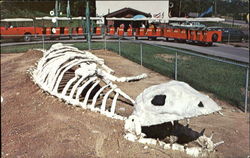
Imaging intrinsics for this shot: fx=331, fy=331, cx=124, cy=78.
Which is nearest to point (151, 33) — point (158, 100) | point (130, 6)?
point (130, 6)

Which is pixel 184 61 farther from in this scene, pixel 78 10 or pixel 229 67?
pixel 78 10

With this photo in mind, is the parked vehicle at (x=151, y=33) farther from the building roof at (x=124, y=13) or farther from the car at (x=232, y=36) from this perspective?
the building roof at (x=124, y=13)

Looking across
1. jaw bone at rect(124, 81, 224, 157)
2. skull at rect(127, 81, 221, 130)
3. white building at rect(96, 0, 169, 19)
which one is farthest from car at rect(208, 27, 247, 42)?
skull at rect(127, 81, 221, 130)

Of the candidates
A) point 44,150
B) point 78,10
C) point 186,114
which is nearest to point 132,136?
point 186,114

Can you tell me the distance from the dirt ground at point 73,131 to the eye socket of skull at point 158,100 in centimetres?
82

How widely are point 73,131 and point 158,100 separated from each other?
8.20ft

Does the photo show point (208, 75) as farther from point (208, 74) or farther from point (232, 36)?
point (232, 36)

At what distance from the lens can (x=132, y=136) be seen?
5.61m

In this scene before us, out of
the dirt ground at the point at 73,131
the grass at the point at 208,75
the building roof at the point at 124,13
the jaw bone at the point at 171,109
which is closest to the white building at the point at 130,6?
the building roof at the point at 124,13

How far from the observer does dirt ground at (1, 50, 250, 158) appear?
588cm

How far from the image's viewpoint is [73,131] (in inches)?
271

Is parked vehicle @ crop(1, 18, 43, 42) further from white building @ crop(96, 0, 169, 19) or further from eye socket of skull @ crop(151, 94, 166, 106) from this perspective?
eye socket of skull @ crop(151, 94, 166, 106)

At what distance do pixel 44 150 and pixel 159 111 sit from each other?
2495 millimetres

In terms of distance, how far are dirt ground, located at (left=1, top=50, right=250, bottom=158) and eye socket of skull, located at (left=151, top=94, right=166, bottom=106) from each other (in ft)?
2.69
